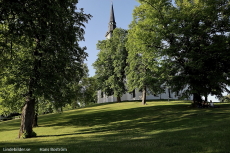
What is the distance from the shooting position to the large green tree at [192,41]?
19953 mm

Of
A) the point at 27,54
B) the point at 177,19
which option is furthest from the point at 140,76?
the point at 27,54

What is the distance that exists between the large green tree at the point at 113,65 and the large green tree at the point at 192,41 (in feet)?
62.3

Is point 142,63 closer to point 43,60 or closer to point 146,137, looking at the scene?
point 43,60

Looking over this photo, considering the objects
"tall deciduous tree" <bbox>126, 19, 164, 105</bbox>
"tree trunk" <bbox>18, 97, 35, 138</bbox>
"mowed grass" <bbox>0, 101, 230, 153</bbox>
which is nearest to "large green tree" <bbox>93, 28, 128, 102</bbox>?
"tall deciduous tree" <bbox>126, 19, 164, 105</bbox>

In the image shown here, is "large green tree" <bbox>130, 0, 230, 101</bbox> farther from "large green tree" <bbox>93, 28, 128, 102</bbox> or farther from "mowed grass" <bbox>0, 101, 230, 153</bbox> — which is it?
"large green tree" <bbox>93, 28, 128, 102</bbox>

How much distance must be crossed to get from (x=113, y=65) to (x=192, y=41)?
23170 mm

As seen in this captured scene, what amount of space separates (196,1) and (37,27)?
64.3 ft

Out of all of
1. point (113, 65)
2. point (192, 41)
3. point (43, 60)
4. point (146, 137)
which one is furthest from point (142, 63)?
point (146, 137)

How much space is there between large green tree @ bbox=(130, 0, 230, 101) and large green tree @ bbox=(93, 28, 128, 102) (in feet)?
62.3

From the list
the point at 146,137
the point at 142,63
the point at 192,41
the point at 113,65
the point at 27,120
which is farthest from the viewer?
the point at 113,65

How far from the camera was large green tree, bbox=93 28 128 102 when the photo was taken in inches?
1639

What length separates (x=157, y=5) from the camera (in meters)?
22.5

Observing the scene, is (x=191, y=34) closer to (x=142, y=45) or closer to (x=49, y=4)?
(x=142, y=45)

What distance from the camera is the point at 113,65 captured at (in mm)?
42875
